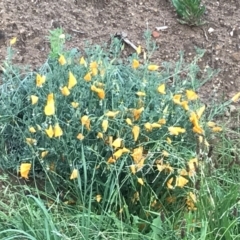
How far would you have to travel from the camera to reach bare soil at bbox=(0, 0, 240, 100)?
3893 mm

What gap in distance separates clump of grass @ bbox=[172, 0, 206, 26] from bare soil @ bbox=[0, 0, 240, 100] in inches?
1.7

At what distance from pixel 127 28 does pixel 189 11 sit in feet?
1.29

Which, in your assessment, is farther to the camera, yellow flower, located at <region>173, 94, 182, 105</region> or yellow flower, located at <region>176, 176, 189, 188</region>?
yellow flower, located at <region>173, 94, 182, 105</region>

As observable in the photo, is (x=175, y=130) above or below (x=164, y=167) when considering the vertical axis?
above

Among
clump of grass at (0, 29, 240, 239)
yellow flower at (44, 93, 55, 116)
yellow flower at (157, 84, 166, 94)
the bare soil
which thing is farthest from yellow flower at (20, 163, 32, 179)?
the bare soil

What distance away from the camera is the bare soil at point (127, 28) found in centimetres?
389

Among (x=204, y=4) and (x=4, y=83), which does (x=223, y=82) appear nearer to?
(x=204, y=4)

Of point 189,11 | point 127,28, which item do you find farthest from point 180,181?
point 189,11

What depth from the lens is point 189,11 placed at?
413 cm

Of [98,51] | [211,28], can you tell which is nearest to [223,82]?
[211,28]

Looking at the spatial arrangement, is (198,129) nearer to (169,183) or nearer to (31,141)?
(169,183)

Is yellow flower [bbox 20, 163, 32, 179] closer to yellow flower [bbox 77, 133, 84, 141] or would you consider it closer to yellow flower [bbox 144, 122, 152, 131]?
yellow flower [bbox 77, 133, 84, 141]

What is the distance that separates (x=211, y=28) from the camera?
4.20 meters

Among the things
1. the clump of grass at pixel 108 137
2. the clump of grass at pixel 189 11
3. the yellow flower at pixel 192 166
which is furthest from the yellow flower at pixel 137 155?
the clump of grass at pixel 189 11
